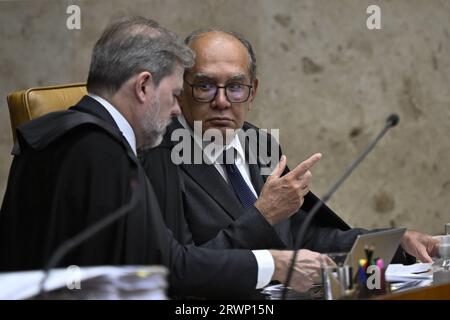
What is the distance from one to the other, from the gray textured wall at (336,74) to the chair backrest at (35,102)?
1.72 metres

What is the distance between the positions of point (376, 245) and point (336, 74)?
305 cm

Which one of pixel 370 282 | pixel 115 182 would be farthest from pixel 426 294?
pixel 115 182

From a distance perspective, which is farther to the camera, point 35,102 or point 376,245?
point 35,102

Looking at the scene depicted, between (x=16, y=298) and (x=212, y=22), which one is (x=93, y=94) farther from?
(x=212, y=22)

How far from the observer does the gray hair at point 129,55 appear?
9.41 feet

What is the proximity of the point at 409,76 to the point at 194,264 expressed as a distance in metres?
3.18

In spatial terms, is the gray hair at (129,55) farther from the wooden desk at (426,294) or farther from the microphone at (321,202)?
the wooden desk at (426,294)

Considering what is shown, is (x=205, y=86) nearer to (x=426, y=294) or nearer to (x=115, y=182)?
(x=115, y=182)

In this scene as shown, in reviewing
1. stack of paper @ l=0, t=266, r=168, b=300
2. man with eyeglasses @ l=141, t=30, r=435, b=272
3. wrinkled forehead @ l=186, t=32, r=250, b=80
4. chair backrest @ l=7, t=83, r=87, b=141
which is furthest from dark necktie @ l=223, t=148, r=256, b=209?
stack of paper @ l=0, t=266, r=168, b=300

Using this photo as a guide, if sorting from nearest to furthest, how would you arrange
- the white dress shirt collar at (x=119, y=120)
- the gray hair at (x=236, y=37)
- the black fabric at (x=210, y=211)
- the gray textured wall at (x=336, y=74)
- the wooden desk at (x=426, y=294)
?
the wooden desk at (x=426, y=294) → the white dress shirt collar at (x=119, y=120) → the black fabric at (x=210, y=211) → the gray hair at (x=236, y=37) → the gray textured wall at (x=336, y=74)

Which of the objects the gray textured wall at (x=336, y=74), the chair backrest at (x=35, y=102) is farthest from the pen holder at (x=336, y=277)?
the gray textured wall at (x=336, y=74)

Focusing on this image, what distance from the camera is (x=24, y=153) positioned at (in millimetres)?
2814

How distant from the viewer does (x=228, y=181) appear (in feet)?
11.5
